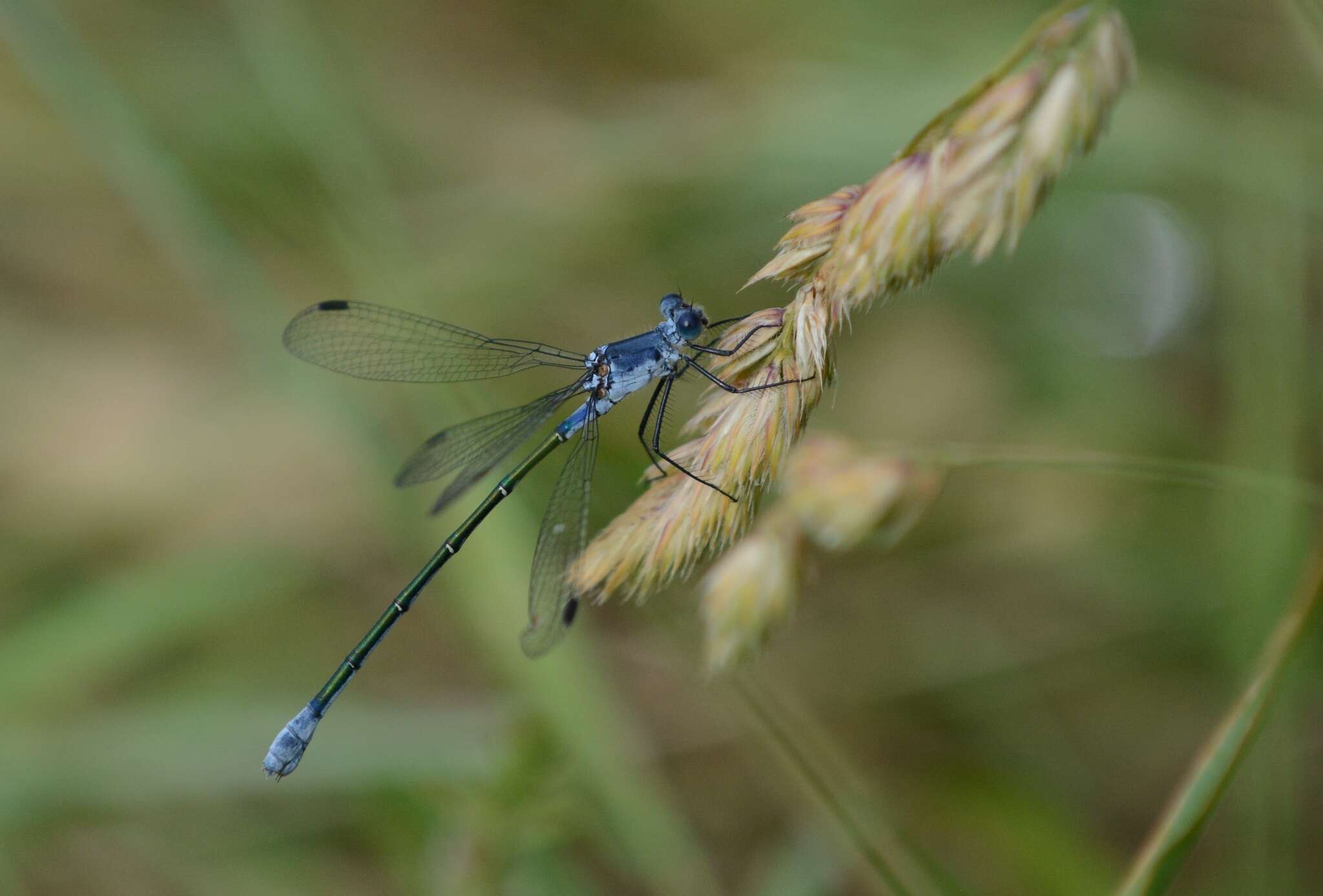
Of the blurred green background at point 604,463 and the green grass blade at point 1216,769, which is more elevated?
the blurred green background at point 604,463

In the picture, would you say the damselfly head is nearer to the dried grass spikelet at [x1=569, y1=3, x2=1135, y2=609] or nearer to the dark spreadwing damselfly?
the dark spreadwing damselfly

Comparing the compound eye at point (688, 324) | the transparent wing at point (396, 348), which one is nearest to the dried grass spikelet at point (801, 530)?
the compound eye at point (688, 324)

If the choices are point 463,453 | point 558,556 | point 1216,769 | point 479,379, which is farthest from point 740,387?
point 479,379

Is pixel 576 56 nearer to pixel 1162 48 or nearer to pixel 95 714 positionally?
pixel 1162 48

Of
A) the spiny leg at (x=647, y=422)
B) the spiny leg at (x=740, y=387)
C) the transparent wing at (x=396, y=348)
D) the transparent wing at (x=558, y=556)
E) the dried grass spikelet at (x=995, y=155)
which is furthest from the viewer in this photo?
the transparent wing at (x=396, y=348)

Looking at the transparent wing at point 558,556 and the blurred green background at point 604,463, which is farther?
the blurred green background at point 604,463

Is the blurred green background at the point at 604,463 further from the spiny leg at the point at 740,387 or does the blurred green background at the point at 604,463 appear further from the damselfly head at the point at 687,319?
the spiny leg at the point at 740,387

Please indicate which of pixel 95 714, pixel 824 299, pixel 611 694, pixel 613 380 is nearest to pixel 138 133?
pixel 613 380

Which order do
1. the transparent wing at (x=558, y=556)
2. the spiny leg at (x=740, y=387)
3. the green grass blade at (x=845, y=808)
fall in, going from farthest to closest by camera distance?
the transparent wing at (x=558, y=556) < the green grass blade at (x=845, y=808) < the spiny leg at (x=740, y=387)
